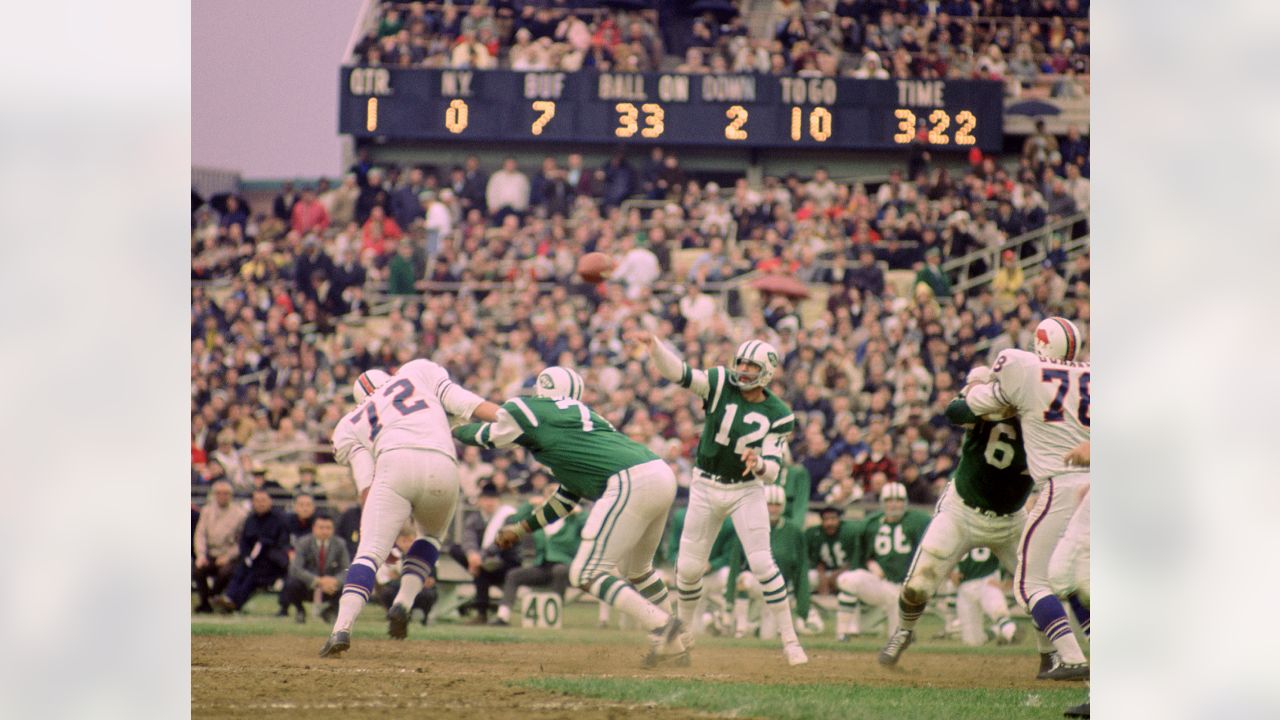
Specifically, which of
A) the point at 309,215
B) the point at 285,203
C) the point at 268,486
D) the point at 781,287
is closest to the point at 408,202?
the point at 309,215

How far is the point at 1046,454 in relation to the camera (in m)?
6.42

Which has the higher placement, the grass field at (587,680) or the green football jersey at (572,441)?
the green football jersey at (572,441)

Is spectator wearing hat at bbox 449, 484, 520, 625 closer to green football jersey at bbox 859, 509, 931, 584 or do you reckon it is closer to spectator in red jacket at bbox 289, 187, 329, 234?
green football jersey at bbox 859, 509, 931, 584

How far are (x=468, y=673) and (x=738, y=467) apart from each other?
5.43 ft

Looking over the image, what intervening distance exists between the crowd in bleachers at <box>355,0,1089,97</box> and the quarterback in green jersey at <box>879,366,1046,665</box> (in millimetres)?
4879

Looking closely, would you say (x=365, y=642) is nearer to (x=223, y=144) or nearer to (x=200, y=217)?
(x=223, y=144)

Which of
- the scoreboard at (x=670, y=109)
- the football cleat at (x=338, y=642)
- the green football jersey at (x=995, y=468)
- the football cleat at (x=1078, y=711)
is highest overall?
the scoreboard at (x=670, y=109)

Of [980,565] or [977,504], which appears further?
[980,565]

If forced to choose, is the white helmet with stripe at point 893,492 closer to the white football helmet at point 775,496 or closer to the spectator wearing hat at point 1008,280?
the white football helmet at point 775,496

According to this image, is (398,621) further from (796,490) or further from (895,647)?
(796,490)

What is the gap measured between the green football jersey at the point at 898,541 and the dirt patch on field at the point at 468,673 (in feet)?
2.99

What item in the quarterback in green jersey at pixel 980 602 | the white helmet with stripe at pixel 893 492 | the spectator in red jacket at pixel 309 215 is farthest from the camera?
the spectator in red jacket at pixel 309 215

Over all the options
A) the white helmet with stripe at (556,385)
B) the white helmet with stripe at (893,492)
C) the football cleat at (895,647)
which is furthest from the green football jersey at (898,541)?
the white helmet with stripe at (556,385)

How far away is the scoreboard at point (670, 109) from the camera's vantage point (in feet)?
35.6
